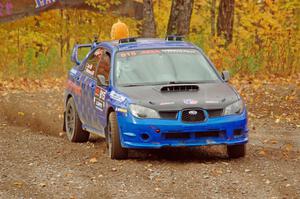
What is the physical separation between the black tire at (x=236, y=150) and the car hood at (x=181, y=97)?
64 centimetres

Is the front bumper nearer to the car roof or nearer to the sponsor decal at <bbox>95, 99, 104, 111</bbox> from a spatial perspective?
the sponsor decal at <bbox>95, 99, 104, 111</bbox>

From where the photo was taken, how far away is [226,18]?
2766 centimetres

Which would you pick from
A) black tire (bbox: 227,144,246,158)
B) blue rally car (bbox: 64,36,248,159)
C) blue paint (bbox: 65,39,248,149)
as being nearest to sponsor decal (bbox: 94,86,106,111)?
blue rally car (bbox: 64,36,248,159)

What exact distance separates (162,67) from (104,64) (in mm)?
959

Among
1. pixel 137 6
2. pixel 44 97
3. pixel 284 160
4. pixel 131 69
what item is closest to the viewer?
pixel 284 160

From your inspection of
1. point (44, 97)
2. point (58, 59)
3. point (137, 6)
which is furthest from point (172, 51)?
point (137, 6)

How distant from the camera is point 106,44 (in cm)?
1295

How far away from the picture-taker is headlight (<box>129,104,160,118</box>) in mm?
10741

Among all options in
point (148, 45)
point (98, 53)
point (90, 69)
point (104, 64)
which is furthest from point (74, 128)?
point (148, 45)

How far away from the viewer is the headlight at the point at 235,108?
10962 mm

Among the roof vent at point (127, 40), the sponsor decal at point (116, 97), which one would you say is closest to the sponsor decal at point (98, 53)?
the roof vent at point (127, 40)

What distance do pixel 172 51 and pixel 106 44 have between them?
3.71 feet

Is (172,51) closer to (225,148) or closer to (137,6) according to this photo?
(225,148)

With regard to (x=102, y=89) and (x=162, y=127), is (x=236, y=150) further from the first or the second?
(x=102, y=89)
